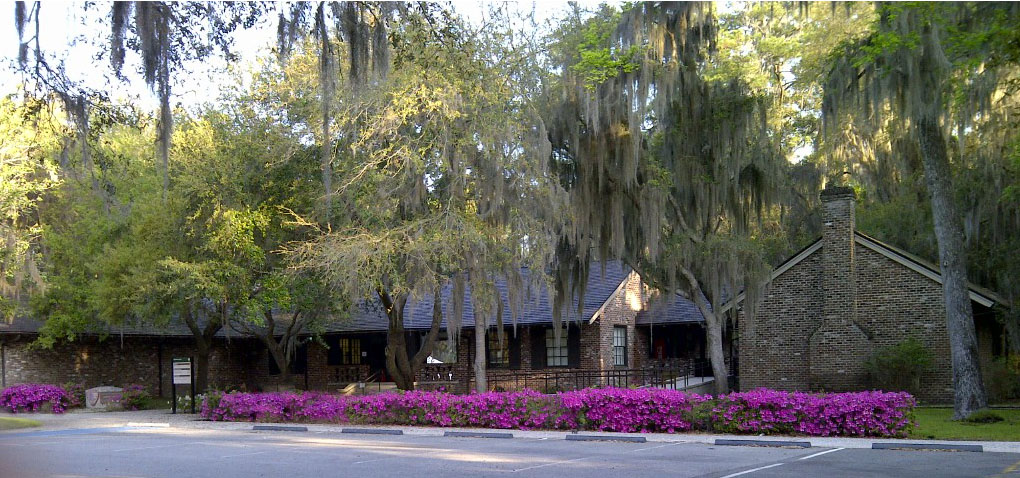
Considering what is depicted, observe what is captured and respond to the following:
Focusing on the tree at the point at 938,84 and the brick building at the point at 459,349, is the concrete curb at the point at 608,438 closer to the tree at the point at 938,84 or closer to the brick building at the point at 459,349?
the tree at the point at 938,84

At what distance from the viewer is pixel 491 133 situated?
1984 cm

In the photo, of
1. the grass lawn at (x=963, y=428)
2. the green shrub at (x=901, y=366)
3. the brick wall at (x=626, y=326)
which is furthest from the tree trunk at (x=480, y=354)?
the green shrub at (x=901, y=366)

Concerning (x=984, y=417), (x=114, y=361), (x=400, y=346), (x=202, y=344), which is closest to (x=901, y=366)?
(x=984, y=417)

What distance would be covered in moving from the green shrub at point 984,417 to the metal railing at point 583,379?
31.3 ft

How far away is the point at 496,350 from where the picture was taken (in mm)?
32469

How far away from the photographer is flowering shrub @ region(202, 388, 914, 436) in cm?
1703

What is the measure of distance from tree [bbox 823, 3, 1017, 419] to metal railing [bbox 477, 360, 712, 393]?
9.30 m

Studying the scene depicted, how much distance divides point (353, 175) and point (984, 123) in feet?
50.7

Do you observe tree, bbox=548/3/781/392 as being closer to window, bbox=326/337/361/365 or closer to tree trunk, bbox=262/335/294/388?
tree trunk, bbox=262/335/294/388

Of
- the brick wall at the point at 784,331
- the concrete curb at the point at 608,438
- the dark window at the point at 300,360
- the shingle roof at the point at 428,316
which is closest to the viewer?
the concrete curb at the point at 608,438

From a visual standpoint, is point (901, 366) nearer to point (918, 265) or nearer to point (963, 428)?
point (918, 265)

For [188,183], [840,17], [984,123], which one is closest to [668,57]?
[840,17]

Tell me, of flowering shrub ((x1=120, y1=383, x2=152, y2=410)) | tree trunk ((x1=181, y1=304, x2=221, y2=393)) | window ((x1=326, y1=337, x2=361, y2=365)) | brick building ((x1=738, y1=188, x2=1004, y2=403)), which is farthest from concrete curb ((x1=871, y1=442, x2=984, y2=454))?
flowering shrub ((x1=120, y1=383, x2=152, y2=410))

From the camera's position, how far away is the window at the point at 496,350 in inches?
1255
